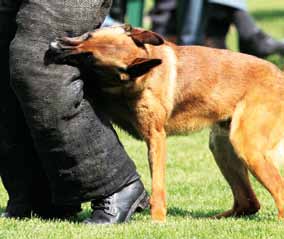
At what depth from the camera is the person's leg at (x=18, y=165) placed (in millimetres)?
5980

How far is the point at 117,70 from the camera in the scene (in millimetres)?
→ 5750

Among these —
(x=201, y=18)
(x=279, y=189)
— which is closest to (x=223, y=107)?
(x=279, y=189)

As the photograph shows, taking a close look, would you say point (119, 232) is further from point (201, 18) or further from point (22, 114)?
point (201, 18)

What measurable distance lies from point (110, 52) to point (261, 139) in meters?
1.14

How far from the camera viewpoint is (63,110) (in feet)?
18.1

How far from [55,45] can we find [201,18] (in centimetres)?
947

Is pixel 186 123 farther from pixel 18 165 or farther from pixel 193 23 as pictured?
pixel 193 23

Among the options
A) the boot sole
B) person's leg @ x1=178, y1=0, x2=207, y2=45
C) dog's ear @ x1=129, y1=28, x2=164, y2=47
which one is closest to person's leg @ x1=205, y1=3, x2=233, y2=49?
person's leg @ x1=178, y1=0, x2=207, y2=45

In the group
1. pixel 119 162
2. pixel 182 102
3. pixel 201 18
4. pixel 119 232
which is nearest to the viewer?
pixel 119 232

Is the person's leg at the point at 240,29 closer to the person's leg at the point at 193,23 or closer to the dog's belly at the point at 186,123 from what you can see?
the person's leg at the point at 193,23

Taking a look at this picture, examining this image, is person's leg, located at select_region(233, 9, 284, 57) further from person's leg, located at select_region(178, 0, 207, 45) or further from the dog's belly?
the dog's belly

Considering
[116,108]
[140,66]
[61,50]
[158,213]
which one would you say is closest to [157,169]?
[158,213]

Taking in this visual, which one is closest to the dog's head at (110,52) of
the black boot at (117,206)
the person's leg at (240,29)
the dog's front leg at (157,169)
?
the dog's front leg at (157,169)

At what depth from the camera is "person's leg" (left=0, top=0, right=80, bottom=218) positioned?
19.6 ft
